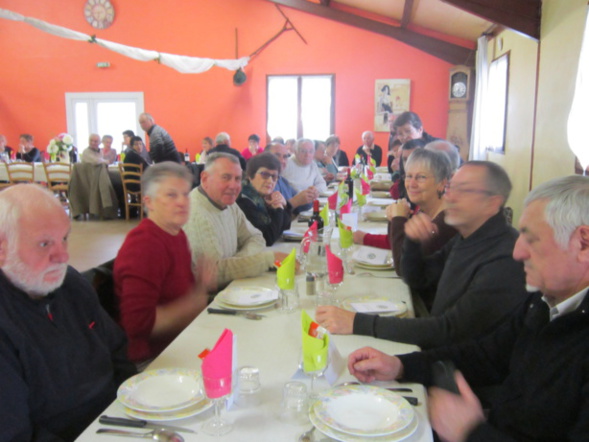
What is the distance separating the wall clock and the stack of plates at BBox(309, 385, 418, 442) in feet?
36.8

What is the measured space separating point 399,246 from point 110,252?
13.7 feet

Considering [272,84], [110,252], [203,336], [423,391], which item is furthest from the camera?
[272,84]

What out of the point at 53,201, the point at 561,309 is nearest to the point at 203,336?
the point at 53,201

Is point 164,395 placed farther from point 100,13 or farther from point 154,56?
point 100,13

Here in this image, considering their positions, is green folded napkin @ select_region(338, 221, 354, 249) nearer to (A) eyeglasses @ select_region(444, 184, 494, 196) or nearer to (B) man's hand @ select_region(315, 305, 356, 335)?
(A) eyeglasses @ select_region(444, 184, 494, 196)

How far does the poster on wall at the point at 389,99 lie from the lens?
9.91 meters

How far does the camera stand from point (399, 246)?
8.39 ft

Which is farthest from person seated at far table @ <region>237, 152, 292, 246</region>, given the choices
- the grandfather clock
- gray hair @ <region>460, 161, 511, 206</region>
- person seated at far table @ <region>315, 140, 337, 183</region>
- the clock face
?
the clock face

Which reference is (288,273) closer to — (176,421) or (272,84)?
(176,421)

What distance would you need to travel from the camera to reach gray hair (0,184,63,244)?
134cm

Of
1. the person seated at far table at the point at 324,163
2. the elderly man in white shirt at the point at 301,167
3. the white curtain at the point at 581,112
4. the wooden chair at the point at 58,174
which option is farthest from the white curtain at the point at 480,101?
the wooden chair at the point at 58,174

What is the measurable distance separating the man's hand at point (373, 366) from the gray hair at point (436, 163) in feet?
4.99

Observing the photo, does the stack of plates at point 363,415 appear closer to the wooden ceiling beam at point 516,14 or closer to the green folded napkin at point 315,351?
the green folded napkin at point 315,351

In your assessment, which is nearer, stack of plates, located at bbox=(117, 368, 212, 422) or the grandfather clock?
stack of plates, located at bbox=(117, 368, 212, 422)
